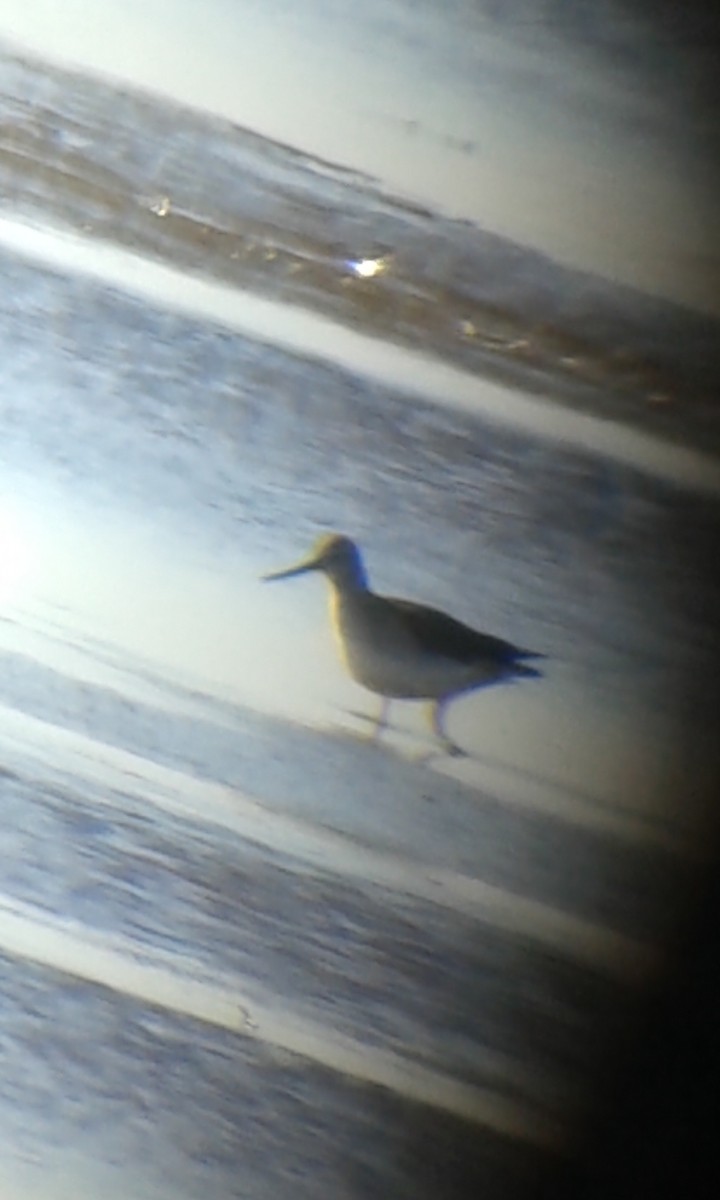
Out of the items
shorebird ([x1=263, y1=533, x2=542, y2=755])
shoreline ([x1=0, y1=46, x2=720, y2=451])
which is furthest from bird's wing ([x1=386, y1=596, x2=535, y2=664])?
shoreline ([x1=0, y1=46, x2=720, y2=451])

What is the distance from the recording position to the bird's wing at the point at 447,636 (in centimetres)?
51

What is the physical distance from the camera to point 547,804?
519mm

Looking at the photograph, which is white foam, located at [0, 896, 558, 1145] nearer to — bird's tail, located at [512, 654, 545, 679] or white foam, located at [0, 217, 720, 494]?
bird's tail, located at [512, 654, 545, 679]

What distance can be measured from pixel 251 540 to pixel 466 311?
5.3 inches

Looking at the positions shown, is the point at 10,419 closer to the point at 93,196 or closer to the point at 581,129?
the point at 93,196

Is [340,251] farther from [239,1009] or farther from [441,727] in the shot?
[239,1009]

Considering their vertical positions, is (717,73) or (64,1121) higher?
(717,73)

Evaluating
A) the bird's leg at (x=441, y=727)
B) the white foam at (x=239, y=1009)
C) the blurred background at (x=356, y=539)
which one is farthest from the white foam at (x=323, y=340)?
the white foam at (x=239, y=1009)

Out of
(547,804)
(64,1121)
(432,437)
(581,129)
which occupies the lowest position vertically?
(64,1121)

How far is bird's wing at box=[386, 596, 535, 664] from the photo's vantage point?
51 centimetres

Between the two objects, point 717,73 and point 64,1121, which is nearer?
point 717,73

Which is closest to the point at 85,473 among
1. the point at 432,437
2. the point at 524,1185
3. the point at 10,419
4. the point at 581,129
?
the point at 10,419

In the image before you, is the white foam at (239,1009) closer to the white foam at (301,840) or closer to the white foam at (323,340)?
the white foam at (301,840)

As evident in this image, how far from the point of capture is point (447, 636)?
1.67 ft
